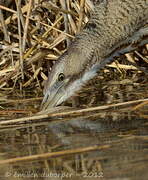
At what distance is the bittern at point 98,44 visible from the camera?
4.99 meters

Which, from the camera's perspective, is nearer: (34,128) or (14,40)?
(34,128)

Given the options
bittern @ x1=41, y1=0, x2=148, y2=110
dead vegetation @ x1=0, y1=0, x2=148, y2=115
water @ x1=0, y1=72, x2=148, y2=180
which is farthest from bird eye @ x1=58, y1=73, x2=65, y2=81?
dead vegetation @ x1=0, y1=0, x2=148, y2=115

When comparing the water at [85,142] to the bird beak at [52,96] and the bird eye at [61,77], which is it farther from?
the bird eye at [61,77]

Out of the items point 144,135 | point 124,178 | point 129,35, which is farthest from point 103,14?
point 124,178

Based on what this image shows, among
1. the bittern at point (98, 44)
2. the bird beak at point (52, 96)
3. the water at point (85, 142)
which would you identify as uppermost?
the bittern at point (98, 44)

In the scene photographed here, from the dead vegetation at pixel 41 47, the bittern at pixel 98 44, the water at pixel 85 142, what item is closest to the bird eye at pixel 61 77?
the bittern at pixel 98 44

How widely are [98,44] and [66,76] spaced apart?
42cm

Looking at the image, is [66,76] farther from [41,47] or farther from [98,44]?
[41,47]

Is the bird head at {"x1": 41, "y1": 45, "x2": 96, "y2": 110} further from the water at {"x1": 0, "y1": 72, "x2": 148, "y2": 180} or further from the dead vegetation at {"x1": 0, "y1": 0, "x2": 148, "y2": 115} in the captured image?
the dead vegetation at {"x1": 0, "y1": 0, "x2": 148, "y2": 115}

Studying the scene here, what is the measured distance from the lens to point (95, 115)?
4.57 meters

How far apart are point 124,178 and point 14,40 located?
4119 mm

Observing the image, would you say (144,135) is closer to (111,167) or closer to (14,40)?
(111,167)

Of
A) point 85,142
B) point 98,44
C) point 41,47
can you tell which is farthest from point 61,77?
point 41,47

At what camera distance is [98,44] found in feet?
16.8
